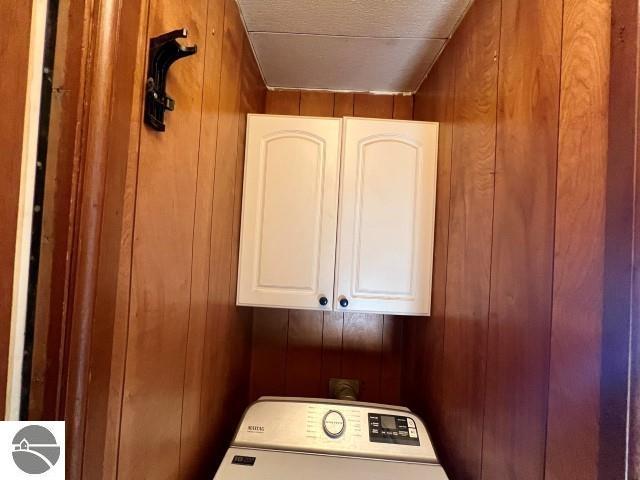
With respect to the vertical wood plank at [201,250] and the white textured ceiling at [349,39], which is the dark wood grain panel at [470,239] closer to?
the white textured ceiling at [349,39]

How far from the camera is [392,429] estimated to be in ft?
3.79

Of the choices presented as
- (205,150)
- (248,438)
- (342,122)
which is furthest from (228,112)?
(248,438)

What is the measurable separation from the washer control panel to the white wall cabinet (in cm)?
35

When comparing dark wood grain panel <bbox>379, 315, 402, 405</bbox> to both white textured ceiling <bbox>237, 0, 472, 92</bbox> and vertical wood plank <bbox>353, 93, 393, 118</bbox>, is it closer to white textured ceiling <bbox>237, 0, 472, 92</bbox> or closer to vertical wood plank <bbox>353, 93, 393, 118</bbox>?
vertical wood plank <bbox>353, 93, 393, 118</bbox>

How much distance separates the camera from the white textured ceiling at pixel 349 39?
43.6 inches

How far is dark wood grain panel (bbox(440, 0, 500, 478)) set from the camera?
877 mm

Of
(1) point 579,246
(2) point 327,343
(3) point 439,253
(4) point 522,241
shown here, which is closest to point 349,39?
(3) point 439,253

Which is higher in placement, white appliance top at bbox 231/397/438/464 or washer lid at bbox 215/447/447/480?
white appliance top at bbox 231/397/438/464

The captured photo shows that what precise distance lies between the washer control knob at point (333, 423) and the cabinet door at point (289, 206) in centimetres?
42

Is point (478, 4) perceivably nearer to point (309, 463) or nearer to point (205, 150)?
point (205, 150)

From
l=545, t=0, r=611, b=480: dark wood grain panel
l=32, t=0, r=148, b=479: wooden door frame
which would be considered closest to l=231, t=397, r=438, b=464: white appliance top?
l=545, t=0, r=611, b=480: dark wood grain panel

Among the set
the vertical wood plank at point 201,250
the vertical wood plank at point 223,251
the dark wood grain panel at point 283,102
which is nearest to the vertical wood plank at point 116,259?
the vertical wood plank at point 201,250

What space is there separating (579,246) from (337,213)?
87cm

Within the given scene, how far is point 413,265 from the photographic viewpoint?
52.9 inches
